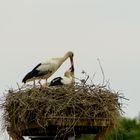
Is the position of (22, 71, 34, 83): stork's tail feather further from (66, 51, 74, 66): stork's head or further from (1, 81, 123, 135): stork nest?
(1, 81, 123, 135): stork nest

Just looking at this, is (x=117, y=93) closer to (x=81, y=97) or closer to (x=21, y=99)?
(x=81, y=97)

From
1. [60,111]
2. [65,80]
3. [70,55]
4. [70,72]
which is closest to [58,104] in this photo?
[60,111]

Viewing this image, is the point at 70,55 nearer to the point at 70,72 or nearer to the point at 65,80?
the point at 70,72

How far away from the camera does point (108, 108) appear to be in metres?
10.3

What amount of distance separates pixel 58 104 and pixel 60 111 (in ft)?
0.56

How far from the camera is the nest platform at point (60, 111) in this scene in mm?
9758

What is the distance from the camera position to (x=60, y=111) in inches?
387

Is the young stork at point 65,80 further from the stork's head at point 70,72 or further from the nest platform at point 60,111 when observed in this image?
the nest platform at point 60,111

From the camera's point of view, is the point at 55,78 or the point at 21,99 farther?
the point at 55,78

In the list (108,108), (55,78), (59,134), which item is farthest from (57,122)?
(55,78)

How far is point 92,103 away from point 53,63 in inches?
96.2

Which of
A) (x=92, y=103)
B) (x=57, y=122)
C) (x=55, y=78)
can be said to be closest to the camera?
(x=57, y=122)

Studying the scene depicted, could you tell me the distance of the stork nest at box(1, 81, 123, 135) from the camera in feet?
32.4

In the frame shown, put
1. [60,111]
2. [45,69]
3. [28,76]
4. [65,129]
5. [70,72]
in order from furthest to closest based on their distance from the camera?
[45,69] → [28,76] → [70,72] → [60,111] → [65,129]
